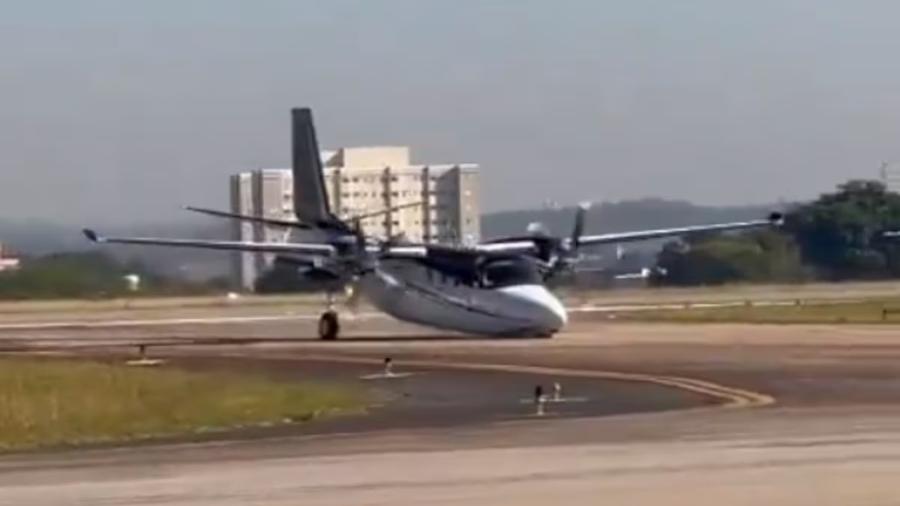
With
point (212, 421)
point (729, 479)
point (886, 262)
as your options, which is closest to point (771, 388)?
point (212, 421)

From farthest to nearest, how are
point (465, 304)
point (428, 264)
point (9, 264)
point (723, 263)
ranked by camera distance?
point (723, 263), point (9, 264), point (428, 264), point (465, 304)

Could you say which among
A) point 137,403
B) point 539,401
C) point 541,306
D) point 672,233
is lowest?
point 539,401

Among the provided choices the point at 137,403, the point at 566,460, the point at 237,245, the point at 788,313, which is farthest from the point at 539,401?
the point at 788,313

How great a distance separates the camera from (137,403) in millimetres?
31938

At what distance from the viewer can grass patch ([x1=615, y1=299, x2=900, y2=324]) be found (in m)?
67.2

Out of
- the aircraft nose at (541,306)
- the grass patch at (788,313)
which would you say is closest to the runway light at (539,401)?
the aircraft nose at (541,306)

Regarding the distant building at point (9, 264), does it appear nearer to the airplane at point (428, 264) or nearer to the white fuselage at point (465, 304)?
the airplane at point (428, 264)

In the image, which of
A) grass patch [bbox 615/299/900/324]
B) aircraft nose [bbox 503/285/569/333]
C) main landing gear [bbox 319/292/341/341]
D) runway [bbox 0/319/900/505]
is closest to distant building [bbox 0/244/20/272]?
grass patch [bbox 615/299/900/324]

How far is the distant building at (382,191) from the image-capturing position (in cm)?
10781

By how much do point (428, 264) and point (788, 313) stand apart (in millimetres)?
19164

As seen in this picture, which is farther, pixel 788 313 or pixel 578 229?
pixel 788 313

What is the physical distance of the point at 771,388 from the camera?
111 ft

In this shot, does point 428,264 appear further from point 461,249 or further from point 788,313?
point 788,313

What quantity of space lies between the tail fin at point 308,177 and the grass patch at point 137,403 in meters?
22.7
